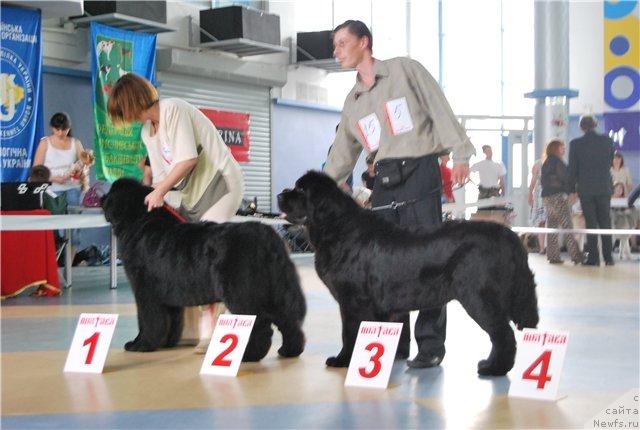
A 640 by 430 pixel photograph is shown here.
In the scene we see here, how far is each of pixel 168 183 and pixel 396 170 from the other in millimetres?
1043

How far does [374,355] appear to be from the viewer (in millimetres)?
3459

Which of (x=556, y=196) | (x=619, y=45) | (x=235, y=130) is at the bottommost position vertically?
(x=556, y=196)

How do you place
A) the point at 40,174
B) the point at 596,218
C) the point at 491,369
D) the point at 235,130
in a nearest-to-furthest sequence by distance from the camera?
the point at 491,369, the point at 40,174, the point at 596,218, the point at 235,130

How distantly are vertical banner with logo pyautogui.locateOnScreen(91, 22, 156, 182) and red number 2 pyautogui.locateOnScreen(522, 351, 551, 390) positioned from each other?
9.35 metres

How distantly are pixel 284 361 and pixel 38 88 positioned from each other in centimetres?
759

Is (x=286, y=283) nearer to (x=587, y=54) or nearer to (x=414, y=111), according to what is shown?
(x=414, y=111)

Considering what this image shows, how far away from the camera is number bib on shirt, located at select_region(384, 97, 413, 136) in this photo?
12.9ft

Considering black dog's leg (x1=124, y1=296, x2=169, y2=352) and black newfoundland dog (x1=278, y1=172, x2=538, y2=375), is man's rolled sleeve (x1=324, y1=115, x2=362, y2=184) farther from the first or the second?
black dog's leg (x1=124, y1=296, x2=169, y2=352)

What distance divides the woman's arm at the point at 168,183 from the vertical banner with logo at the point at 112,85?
25.9ft

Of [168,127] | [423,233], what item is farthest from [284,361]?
[168,127]

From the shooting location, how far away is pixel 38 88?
1059 cm

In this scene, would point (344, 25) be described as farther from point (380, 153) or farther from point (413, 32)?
point (413, 32)

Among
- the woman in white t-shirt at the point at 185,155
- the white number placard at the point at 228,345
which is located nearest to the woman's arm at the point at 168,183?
the woman in white t-shirt at the point at 185,155

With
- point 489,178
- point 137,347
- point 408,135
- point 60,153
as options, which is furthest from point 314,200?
point 489,178
